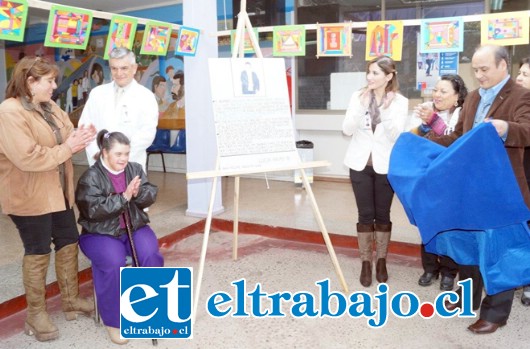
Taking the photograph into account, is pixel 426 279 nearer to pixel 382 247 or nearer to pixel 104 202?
pixel 382 247

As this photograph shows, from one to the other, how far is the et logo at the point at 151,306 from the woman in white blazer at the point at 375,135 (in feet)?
4.11

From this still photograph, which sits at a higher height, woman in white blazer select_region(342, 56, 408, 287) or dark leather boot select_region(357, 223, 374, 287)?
woman in white blazer select_region(342, 56, 408, 287)

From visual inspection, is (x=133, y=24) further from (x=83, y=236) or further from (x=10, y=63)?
(x=10, y=63)

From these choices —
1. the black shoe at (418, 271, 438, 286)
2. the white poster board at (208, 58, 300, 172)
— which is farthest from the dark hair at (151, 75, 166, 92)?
the black shoe at (418, 271, 438, 286)

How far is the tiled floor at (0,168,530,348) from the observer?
247cm

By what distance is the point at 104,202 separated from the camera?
2451mm

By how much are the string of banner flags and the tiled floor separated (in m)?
1.49

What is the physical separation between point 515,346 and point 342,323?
0.85 m

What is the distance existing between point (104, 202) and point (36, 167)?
359 millimetres

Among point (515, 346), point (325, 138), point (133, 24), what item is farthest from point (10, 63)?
point (515, 346)

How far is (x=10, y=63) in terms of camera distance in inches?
382

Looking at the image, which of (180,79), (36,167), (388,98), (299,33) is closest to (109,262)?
(36,167)

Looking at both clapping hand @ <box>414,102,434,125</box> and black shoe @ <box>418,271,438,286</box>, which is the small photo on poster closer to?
clapping hand @ <box>414,102,434,125</box>

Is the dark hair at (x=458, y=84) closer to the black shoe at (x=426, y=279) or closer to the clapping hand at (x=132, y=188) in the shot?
the black shoe at (x=426, y=279)
